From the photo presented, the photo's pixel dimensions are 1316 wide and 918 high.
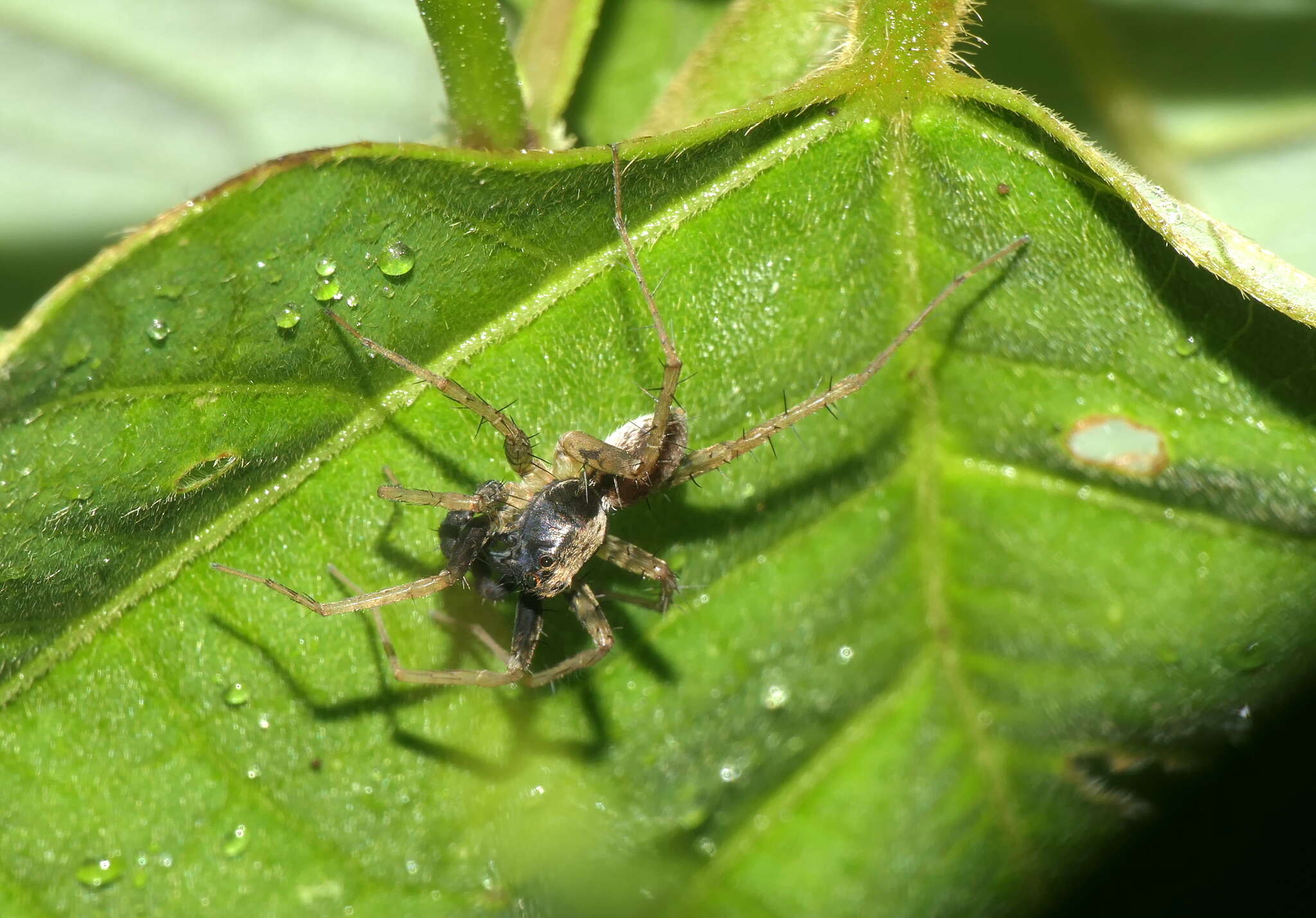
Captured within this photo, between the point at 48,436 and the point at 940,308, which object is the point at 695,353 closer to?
the point at 940,308

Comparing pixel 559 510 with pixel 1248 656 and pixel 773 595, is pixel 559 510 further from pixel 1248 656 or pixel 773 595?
pixel 1248 656

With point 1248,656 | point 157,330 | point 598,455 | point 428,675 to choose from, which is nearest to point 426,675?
point 428,675

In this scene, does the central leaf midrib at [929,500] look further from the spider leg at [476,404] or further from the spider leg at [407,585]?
the spider leg at [407,585]

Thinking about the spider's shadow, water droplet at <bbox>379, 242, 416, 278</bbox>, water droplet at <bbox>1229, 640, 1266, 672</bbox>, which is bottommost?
the spider's shadow

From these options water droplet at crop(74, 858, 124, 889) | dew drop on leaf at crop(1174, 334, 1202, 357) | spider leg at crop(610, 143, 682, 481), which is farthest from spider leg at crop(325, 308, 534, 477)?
dew drop on leaf at crop(1174, 334, 1202, 357)

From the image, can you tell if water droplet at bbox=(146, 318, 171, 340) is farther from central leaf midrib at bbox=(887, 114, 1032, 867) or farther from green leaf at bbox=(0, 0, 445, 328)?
green leaf at bbox=(0, 0, 445, 328)
